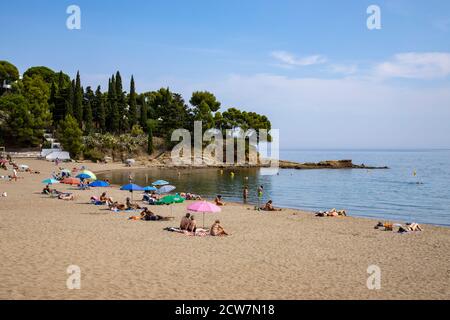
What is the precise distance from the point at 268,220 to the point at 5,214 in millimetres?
15491

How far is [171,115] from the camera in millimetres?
94562

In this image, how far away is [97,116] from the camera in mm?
89688

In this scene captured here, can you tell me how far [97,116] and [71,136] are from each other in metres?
14.3

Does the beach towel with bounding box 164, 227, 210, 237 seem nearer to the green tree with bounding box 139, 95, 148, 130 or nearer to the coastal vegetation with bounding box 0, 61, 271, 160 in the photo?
the coastal vegetation with bounding box 0, 61, 271, 160

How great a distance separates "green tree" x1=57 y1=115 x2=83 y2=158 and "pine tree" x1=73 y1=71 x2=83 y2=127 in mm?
5181

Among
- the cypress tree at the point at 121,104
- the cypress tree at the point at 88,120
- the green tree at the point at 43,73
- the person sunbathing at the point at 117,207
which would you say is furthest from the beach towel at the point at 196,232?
the green tree at the point at 43,73

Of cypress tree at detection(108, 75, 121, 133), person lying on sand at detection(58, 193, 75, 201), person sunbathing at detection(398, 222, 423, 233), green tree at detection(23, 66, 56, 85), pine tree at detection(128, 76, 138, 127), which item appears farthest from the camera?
green tree at detection(23, 66, 56, 85)

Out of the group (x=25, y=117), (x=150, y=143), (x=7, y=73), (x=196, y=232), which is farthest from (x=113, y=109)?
(x=196, y=232)

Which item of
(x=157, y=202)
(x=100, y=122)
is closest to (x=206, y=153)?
(x=100, y=122)

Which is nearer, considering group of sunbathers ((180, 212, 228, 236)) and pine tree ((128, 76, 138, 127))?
group of sunbathers ((180, 212, 228, 236))

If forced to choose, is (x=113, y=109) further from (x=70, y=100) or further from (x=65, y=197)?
(x=65, y=197)

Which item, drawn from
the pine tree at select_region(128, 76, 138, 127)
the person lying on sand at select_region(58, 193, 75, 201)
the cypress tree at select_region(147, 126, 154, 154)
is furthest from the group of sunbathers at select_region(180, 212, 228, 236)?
the pine tree at select_region(128, 76, 138, 127)

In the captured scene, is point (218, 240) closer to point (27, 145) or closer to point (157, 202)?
point (157, 202)

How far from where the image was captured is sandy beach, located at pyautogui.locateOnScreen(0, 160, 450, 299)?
35.0ft
